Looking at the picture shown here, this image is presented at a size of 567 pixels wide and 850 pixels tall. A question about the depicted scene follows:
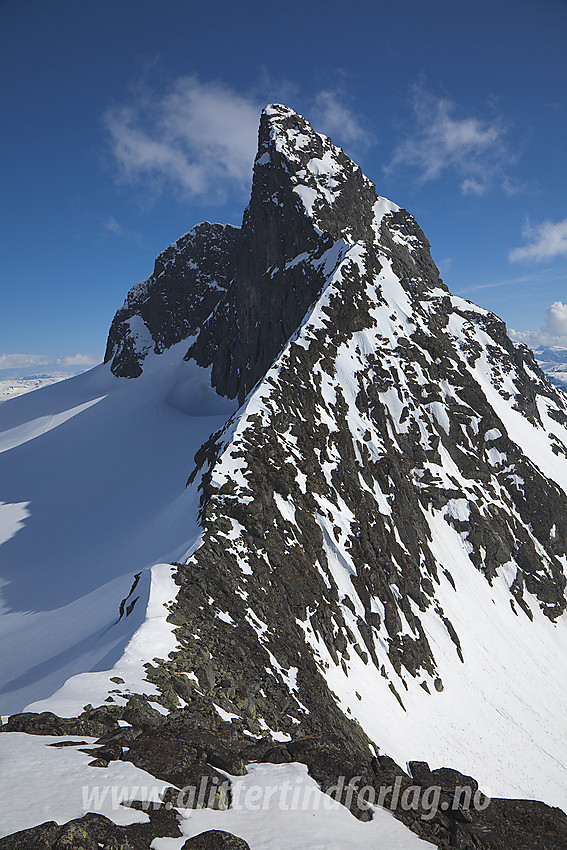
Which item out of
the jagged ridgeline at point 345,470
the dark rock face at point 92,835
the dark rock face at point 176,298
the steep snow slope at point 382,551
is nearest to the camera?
the dark rock face at point 92,835

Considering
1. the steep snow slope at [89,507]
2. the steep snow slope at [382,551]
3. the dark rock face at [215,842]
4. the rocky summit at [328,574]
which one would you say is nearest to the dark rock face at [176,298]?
the steep snow slope at [89,507]

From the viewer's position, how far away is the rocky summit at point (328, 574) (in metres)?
10.2

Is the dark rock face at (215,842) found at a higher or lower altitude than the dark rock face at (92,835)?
lower

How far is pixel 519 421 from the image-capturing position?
80.9 meters

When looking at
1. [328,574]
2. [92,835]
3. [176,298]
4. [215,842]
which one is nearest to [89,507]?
[328,574]

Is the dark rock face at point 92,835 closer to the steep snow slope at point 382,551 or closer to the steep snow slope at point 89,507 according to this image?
the steep snow slope at point 382,551

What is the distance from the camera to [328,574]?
32.4 m

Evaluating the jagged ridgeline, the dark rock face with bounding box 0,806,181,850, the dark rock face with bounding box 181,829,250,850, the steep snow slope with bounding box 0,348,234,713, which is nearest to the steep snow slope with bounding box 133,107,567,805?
the jagged ridgeline

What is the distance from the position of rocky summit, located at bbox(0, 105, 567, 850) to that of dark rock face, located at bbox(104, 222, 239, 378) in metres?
23.4

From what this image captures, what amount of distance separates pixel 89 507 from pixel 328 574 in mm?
38560

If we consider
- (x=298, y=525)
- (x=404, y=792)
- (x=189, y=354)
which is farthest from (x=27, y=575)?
(x=189, y=354)

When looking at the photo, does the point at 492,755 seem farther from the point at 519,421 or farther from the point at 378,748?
the point at 519,421

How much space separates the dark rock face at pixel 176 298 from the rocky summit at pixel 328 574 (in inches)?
920

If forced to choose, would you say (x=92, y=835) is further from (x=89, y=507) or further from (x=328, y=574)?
(x=89, y=507)
